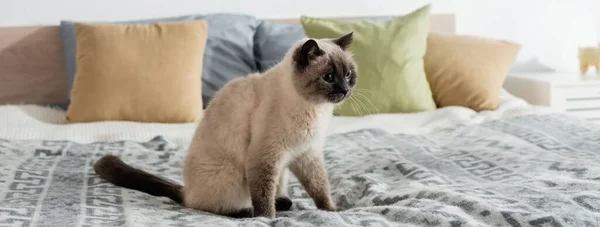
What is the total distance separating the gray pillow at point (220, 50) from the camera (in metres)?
3.10

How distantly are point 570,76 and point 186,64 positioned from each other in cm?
177

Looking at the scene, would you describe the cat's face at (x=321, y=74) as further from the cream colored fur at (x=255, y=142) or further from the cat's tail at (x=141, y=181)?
the cat's tail at (x=141, y=181)

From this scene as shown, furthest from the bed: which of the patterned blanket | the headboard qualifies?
the headboard

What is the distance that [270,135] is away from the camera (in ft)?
5.13

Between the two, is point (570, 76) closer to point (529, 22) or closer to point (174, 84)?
point (529, 22)

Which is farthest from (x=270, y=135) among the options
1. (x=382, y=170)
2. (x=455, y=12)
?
(x=455, y=12)

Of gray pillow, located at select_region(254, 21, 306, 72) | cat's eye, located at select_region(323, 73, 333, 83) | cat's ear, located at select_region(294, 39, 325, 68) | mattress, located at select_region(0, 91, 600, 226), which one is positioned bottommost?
mattress, located at select_region(0, 91, 600, 226)

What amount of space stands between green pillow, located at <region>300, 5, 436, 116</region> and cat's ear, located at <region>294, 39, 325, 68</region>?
51.5 inches

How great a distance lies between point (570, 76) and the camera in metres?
3.54

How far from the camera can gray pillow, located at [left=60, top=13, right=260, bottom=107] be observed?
3.10 meters

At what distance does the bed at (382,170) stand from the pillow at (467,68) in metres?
0.10

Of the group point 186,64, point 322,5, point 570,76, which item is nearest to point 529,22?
point 570,76

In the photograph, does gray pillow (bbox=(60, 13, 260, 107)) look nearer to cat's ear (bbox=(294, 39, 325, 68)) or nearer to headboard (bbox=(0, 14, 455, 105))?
headboard (bbox=(0, 14, 455, 105))

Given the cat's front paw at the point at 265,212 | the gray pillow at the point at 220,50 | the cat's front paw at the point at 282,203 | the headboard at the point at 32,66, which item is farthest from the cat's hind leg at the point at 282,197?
the headboard at the point at 32,66
